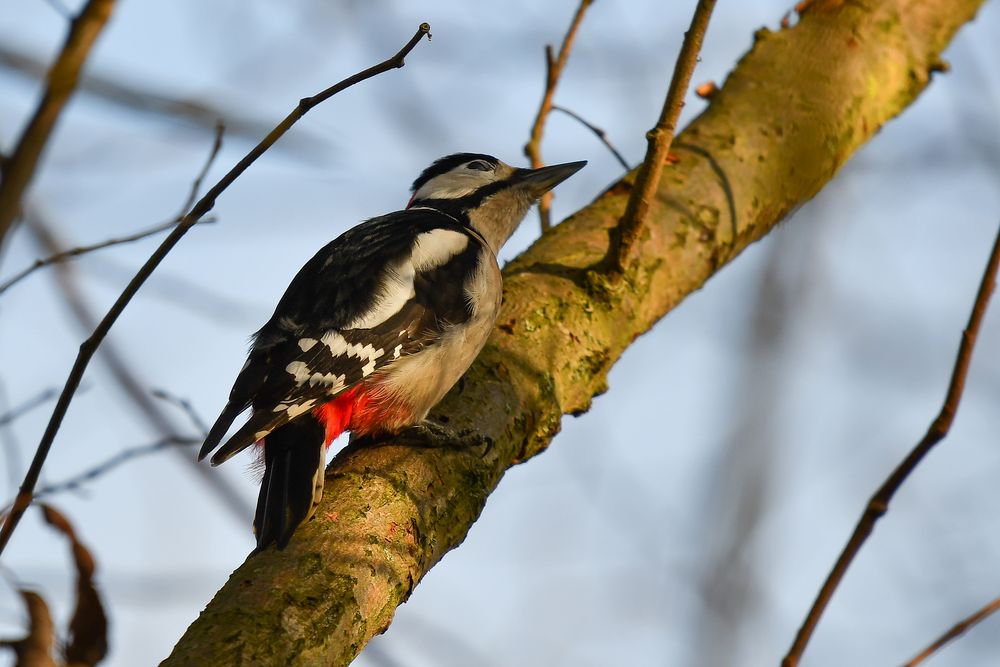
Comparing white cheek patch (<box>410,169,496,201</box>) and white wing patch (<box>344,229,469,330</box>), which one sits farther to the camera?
white cheek patch (<box>410,169,496,201</box>)

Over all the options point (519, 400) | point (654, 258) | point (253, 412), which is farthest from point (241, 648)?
point (654, 258)

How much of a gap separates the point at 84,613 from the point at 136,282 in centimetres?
64

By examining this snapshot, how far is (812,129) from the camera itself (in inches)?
165

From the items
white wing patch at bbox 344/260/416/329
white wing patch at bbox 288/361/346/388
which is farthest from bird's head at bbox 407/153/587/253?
white wing patch at bbox 288/361/346/388

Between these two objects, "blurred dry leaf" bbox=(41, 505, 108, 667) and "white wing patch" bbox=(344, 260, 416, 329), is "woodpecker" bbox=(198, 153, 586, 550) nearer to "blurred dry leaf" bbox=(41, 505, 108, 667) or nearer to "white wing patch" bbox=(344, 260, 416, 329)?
"white wing patch" bbox=(344, 260, 416, 329)

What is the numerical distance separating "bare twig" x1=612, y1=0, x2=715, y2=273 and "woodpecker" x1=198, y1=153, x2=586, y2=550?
1.56 ft

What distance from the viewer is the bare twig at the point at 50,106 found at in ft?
4.39

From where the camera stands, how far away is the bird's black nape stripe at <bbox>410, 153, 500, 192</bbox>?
Result: 4891 mm

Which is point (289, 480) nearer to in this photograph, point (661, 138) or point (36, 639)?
point (36, 639)

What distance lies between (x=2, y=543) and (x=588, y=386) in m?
2.10

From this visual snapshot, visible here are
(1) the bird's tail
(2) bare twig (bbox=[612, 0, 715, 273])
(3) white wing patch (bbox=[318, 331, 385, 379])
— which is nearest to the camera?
(1) the bird's tail

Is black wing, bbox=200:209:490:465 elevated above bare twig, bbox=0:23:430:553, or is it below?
above

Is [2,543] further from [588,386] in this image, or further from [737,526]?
[737,526]

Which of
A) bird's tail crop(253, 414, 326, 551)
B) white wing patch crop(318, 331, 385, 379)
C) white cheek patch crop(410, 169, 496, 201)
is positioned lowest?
bird's tail crop(253, 414, 326, 551)
